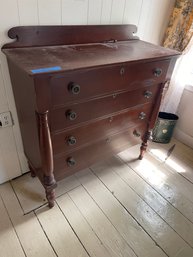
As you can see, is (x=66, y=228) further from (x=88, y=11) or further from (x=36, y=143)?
(x=88, y=11)

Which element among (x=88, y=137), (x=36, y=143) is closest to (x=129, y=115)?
(x=88, y=137)

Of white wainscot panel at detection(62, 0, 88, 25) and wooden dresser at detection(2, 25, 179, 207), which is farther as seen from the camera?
white wainscot panel at detection(62, 0, 88, 25)

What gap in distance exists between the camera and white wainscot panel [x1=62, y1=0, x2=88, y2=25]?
118 centimetres

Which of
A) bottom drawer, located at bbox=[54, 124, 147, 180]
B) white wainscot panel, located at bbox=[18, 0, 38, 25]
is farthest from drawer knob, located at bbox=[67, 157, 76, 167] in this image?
white wainscot panel, located at bbox=[18, 0, 38, 25]

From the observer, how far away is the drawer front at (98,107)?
3.42 ft

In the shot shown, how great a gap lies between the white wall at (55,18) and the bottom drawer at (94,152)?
40 centimetres

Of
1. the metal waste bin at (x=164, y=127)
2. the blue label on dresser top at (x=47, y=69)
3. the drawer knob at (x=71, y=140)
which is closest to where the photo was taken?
the blue label on dresser top at (x=47, y=69)

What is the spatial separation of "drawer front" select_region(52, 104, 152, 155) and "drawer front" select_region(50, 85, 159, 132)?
0.05 meters

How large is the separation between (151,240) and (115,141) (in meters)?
0.66

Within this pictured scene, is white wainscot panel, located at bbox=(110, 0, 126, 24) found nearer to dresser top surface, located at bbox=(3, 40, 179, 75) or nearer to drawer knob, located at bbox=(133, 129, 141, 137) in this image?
dresser top surface, located at bbox=(3, 40, 179, 75)

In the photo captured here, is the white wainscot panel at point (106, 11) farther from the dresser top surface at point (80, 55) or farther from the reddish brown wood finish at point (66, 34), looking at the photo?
the dresser top surface at point (80, 55)

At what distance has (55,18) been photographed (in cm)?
117

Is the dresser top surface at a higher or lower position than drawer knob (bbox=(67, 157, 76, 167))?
higher

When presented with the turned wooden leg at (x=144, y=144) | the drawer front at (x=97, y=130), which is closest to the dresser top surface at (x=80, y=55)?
the drawer front at (x=97, y=130)
